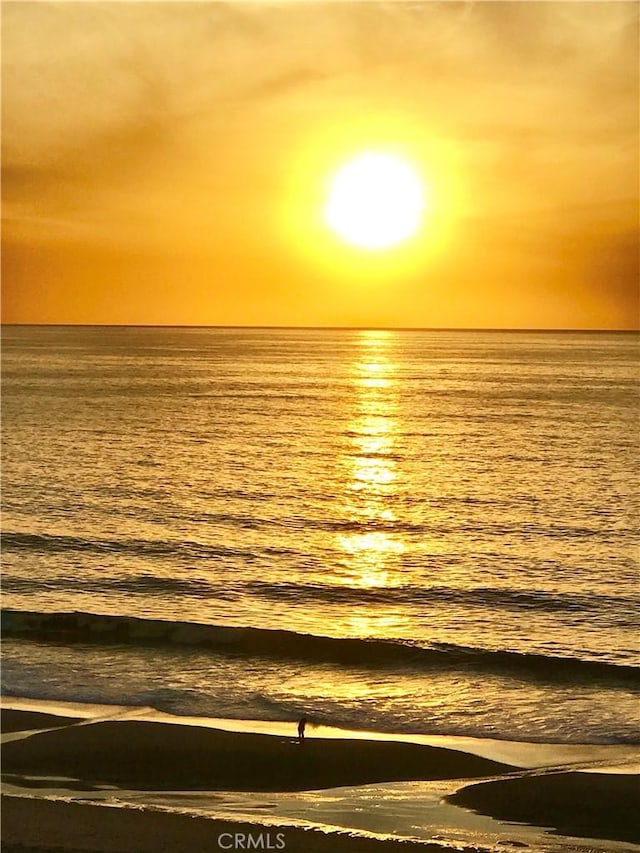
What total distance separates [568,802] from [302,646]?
9.45 m

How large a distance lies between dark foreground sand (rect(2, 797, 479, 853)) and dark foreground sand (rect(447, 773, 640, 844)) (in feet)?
6.16

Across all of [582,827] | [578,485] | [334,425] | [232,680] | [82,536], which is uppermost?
[334,425]

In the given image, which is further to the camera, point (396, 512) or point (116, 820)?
point (396, 512)

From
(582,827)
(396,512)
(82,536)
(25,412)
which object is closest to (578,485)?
(396,512)

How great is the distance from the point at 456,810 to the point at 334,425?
68823 mm

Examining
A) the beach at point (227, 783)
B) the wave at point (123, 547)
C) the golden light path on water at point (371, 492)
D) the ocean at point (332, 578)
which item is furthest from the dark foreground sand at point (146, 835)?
the wave at point (123, 547)

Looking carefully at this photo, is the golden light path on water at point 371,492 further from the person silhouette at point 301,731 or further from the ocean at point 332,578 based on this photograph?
the person silhouette at point 301,731

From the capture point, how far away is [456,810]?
15414mm

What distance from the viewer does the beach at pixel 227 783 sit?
45.2 ft

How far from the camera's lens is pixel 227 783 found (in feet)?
53.6

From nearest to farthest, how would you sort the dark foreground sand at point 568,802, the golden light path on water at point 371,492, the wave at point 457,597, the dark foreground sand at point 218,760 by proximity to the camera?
the dark foreground sand at point 568,802
the dark foreground sand at point 218,760
the wave at point 457,597
the golden light path on water at point 371,492

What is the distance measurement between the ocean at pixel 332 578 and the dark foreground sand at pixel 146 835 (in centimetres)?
528

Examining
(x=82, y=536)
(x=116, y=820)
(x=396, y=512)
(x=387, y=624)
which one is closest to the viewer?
(x=116, y=820)

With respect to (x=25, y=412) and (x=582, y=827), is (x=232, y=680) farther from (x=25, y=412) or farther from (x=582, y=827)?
(x=25, y=412)
